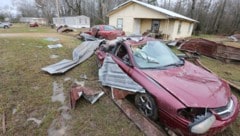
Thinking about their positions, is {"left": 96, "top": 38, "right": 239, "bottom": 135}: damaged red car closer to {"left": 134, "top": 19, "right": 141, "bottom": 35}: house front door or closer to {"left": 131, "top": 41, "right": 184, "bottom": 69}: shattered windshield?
{"left": 131, "top": 41, "right": 184, "bottom": 69}: shattered windshield

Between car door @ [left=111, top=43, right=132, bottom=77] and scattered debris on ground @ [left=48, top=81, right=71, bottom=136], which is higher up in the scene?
car door @ [left=111, top=43, right=132, bottom=77]

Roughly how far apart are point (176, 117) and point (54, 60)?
5363 mm

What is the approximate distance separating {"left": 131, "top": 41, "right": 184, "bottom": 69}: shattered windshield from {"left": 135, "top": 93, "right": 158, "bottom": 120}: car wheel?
25.0 inches

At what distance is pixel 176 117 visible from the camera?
242 cm

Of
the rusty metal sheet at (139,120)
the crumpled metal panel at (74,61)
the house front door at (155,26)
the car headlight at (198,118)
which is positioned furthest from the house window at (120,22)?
the car headlight at (198,118)

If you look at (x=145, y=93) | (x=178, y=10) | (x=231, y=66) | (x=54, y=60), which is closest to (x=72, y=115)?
(x=145, y=93)

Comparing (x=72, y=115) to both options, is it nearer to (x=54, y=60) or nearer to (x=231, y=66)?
(x=54, y=60)

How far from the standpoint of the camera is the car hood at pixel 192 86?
2.44 m

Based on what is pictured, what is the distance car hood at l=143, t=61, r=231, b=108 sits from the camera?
8.00ft

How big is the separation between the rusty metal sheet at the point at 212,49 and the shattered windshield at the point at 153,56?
19.2ft

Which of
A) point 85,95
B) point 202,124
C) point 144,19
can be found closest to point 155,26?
point 144,19

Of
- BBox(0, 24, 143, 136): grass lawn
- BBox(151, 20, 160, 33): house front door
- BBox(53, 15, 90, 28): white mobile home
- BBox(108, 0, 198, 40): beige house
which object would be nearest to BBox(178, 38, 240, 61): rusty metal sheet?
BBox(108, 0, 198, 40): beige house

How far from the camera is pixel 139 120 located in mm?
2910

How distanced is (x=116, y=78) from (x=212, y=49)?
733cm
